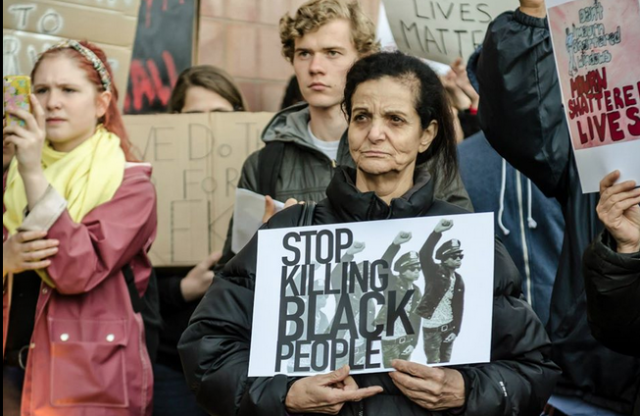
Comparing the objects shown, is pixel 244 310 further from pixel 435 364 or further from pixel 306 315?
pixel 435 364

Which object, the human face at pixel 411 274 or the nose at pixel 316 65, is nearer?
the human face at pixel 411 274

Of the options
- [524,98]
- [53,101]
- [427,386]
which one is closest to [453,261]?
[427,386]

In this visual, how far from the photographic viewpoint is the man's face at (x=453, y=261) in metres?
3.08

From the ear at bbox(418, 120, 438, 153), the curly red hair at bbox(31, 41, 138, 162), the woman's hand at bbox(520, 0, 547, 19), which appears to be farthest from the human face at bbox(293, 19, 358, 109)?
the ear at bbox(418, 120, 438, 153)

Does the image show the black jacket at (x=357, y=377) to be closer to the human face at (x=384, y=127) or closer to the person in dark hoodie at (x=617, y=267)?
the human face at (x=384, y=127)

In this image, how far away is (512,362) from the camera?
3.14m

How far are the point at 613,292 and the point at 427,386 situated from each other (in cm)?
65

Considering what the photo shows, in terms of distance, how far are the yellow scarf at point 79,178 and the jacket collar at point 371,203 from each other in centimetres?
137

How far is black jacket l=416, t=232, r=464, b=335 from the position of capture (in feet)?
9.95

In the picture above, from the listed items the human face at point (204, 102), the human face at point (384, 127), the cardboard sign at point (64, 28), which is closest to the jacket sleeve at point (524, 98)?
the human face at point (384, 127)

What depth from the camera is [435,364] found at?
2979mm

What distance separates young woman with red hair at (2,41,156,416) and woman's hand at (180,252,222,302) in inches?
19.6

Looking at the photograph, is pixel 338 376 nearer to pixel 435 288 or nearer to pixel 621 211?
pixel 435 288

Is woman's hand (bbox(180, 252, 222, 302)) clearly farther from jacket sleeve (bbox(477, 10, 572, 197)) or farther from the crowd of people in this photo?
jacket sleeve (bbox(477, 10, 572, 197))
